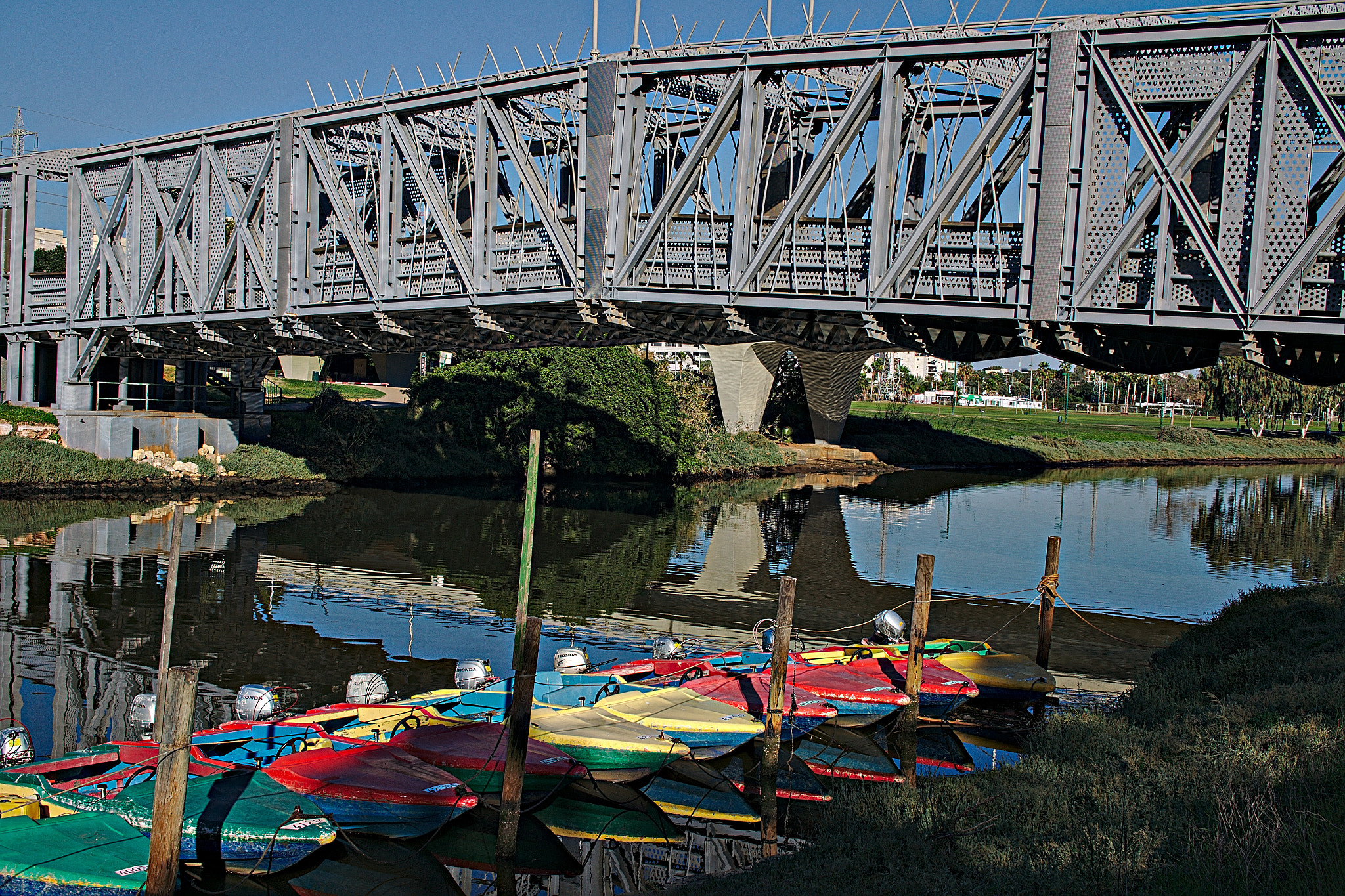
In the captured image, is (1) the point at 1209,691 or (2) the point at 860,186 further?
(2) the point at 860,186

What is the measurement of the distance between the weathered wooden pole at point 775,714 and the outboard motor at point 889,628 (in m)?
7.58

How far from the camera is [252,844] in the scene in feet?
39.9

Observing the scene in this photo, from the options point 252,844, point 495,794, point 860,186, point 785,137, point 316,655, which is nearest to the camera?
point 252,844

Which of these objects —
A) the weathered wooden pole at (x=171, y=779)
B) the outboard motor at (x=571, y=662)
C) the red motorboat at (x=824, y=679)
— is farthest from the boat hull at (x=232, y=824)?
the red motorboat at (x=824, y=679)

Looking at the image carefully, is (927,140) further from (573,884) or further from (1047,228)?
(573,884)

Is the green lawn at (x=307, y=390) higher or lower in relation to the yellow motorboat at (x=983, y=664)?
higher

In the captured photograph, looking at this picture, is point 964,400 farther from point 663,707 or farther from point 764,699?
point 663,707

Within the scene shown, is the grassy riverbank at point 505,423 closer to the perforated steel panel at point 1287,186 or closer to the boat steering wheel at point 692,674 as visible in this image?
the boat steering wheel at point 692,674

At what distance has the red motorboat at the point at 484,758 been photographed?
14.7m

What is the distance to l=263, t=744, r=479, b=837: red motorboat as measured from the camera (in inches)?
530

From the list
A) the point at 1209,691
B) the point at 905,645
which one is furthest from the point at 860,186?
the point at 1209,691

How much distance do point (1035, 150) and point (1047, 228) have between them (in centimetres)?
156

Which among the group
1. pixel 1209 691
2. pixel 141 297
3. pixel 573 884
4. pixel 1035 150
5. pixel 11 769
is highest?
pixel 1035 150

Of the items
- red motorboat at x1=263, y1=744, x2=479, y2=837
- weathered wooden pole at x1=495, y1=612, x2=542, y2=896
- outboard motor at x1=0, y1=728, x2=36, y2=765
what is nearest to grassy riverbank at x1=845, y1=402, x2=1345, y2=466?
red motorboat at x1=263, y1=744, x2=479, y2=837
